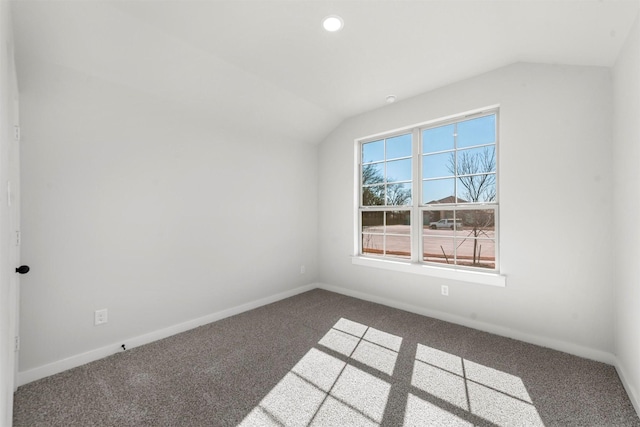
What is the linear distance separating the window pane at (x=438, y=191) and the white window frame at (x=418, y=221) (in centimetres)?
6

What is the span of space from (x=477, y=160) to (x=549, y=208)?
2.81 feet

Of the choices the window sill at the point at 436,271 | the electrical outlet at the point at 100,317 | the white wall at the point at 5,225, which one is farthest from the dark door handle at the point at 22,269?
the window sill at the point at 436,271

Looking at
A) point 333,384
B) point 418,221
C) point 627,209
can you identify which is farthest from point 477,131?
point 333,384

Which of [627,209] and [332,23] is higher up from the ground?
[332,23]

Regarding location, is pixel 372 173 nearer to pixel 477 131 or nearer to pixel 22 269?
pixel 477 131

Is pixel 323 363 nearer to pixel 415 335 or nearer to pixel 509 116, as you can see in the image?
pixel 415 335

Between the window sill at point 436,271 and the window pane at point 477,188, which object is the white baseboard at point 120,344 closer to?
the window sill at point 436,271

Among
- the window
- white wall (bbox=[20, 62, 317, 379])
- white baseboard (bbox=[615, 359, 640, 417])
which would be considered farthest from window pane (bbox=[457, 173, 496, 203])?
white wall (bbox=[20, 62, 317, 379])

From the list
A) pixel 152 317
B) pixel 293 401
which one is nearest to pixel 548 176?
pixel 293 401

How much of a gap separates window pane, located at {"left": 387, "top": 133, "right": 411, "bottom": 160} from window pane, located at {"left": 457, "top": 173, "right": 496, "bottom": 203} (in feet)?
2.61

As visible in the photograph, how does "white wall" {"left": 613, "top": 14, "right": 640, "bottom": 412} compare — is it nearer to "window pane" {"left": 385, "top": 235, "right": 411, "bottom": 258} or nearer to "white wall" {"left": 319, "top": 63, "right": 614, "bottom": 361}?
"white wall" {"left": 319, "top": 63, "right": 614, "bottom": 361}

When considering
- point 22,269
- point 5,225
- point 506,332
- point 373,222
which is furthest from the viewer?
point 373,222

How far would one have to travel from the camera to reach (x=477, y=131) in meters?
3.07

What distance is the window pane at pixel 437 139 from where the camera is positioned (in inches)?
129
